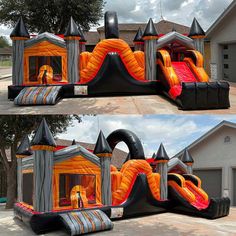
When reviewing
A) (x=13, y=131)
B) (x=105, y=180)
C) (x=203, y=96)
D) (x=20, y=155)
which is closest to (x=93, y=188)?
(x=105, y=180)

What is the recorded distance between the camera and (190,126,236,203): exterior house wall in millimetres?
16875

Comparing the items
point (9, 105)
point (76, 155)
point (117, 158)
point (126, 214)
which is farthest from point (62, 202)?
point (117, 158)

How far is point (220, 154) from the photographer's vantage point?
17516 mm

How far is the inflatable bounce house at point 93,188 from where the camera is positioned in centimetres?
785

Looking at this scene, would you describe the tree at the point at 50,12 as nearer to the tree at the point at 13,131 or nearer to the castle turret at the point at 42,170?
the tree at the point at 13,131

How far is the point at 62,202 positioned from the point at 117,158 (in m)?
19.2

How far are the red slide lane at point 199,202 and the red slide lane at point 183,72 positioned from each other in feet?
12.2

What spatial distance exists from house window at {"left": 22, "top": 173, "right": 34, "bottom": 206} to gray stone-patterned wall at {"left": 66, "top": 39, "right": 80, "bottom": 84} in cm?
375

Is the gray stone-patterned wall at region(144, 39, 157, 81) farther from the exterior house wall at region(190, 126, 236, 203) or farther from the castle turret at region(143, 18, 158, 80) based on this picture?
the exterior house wall at region(190, 126, 236, 203)

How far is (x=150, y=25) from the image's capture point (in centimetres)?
1216

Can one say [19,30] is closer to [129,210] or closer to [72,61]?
[72,61]

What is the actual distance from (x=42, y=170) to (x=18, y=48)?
219 inches

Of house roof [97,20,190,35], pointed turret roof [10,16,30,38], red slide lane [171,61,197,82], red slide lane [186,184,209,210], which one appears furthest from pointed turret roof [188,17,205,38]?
house roof [97,20,190,35]

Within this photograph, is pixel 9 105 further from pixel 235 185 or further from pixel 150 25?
pixel 235 185
